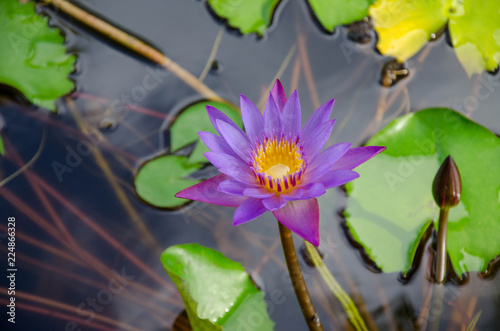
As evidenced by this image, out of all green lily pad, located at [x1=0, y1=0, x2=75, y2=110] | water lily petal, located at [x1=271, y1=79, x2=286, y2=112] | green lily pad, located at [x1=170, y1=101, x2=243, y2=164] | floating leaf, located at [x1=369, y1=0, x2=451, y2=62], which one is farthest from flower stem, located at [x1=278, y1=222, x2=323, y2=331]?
green lily pad, located at [x1=0, y1=0, x2=75, y2=110]

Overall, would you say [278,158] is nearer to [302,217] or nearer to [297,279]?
[302,217]

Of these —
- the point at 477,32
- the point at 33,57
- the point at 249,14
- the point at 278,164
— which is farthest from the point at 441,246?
the point at 33,57

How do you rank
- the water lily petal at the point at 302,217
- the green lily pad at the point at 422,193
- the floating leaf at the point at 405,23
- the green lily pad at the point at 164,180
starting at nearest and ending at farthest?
the water lily petal at the point at 302,217, the green lily pad at the point at 422,193, the green lily pad at the point at 164,180, the floating leaf at the point at 405,23

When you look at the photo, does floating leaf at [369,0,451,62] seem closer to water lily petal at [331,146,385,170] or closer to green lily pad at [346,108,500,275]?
green lily pad at [346,108,500,275]

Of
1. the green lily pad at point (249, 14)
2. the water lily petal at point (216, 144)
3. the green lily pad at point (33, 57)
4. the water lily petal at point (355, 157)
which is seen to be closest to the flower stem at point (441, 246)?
the water lily petal at point (355, 157)

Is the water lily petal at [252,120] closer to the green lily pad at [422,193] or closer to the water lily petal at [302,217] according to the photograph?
the water lily petal at [302,217]

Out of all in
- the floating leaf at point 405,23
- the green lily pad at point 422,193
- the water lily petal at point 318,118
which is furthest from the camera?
the floating leaf at point 405,23
